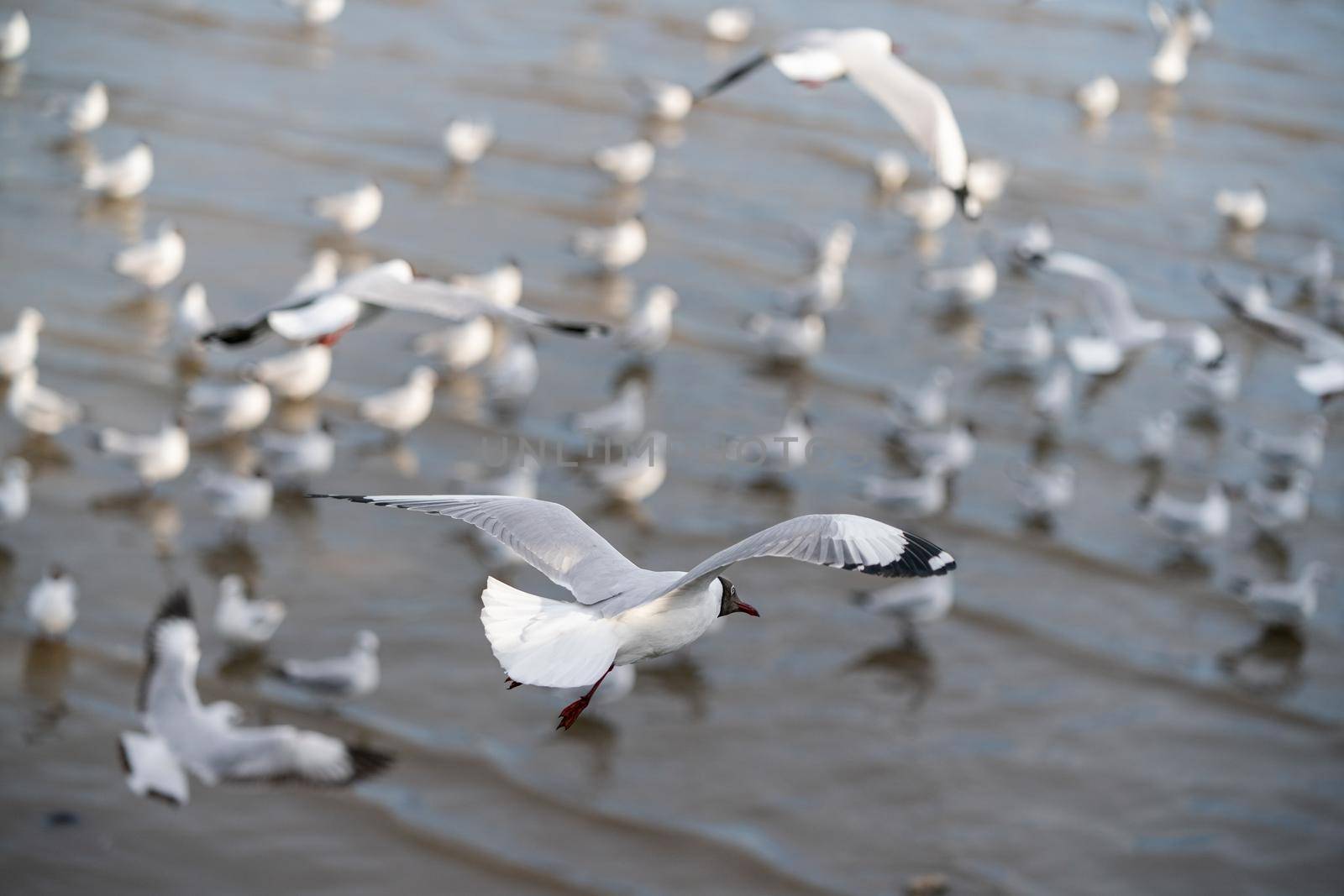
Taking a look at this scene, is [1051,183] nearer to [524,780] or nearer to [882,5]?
[882,5]

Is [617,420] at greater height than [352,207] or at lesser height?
lesser

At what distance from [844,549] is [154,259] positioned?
377 inches

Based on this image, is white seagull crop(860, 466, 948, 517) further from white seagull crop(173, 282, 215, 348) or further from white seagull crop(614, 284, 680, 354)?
white seagull crop(173, 282, 215, 348)

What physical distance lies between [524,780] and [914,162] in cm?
1136

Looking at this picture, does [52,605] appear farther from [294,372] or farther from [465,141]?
[465,141]

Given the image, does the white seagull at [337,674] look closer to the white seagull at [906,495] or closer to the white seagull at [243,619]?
the white seagull at [243,619]

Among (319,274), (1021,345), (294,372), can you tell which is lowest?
(294,372)

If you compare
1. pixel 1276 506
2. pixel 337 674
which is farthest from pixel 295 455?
pixel 1276 506

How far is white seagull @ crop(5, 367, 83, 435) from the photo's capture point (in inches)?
432

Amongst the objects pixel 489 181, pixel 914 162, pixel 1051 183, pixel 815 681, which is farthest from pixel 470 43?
pixel 815 681

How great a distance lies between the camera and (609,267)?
14594mm

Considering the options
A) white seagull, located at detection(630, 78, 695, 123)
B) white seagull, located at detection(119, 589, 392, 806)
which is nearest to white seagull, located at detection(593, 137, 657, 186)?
white seagull, located at detection(630, 78, 695, 123)

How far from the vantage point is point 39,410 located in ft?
36.0

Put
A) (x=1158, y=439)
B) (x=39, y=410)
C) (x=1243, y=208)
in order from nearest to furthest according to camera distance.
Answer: (x=39, y=410) → (x=1158, y=439) → (x=1243, y=208)
